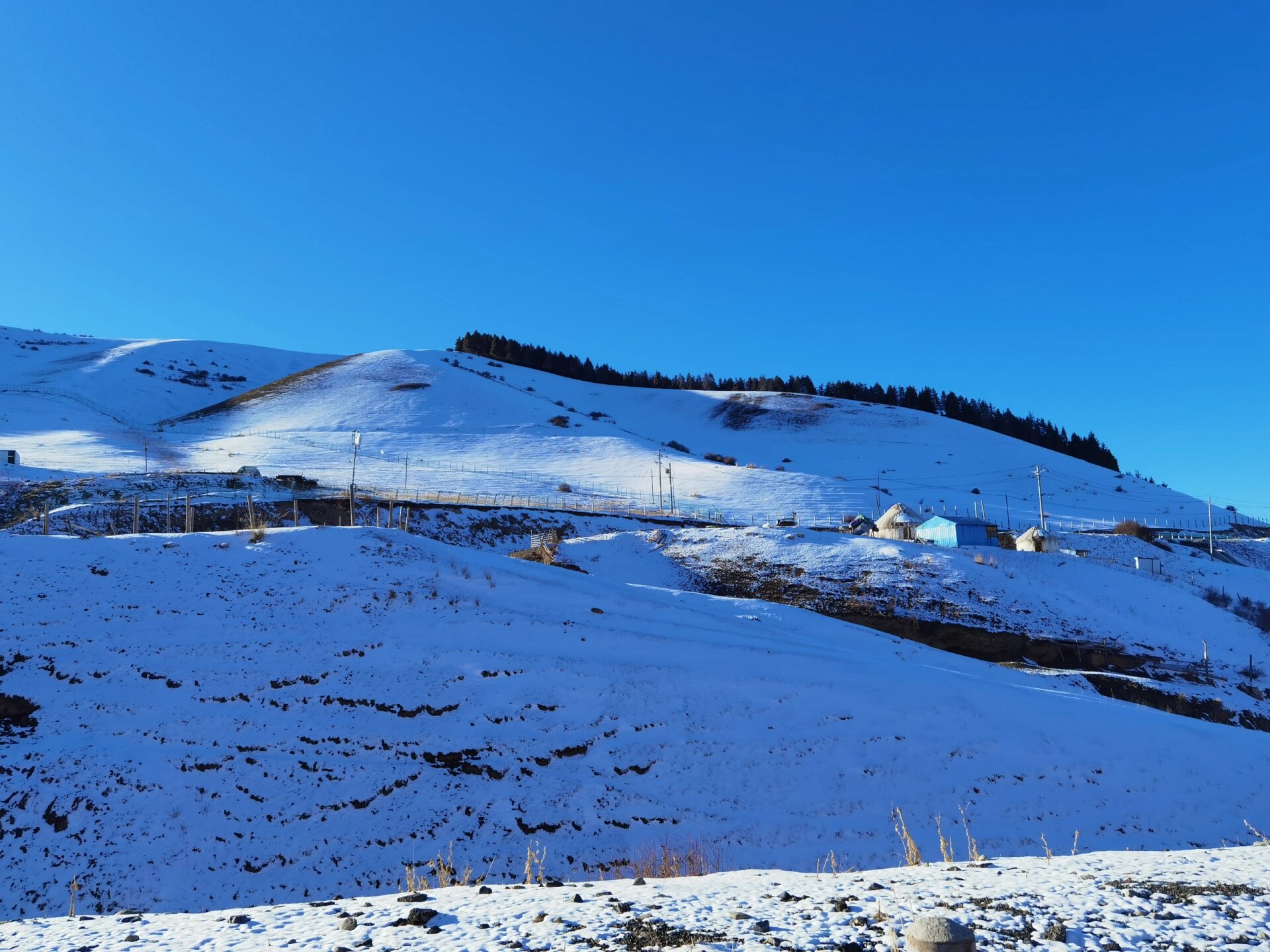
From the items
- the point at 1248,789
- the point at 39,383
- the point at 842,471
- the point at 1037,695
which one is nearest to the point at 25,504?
the point at 1037,695

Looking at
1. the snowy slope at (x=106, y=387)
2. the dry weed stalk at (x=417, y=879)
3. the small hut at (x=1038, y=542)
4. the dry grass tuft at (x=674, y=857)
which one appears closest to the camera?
the dry weed stalk at (x=417, y=879)

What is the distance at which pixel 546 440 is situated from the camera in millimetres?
88562

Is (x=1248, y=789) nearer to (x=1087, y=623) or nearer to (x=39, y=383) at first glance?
(x=1087, y=623)

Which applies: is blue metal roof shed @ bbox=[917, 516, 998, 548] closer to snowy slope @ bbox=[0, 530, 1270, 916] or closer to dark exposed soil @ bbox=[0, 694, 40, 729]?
snowy slope @ bbox=[0, 530, 1270, 916]

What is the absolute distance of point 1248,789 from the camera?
591 inches

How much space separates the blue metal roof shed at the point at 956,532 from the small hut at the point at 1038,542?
1770 millimetres

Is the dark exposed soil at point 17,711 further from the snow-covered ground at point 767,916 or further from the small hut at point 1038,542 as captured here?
the small hut at point 1038,542

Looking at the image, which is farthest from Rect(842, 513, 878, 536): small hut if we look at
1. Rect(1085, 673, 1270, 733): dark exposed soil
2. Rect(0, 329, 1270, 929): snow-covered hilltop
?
Rect(1085, 673, 1270, 733): dark exposed soil

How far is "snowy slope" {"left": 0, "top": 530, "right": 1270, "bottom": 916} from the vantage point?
38.5 feet

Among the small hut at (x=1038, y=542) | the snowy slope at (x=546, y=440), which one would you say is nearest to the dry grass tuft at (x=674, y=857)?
the small hut at (x=1038, y=542)

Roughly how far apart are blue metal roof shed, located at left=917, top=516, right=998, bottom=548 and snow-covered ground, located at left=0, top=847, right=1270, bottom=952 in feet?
149

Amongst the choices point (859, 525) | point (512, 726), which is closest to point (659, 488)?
point (859, 525)

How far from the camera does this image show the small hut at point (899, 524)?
53594mm

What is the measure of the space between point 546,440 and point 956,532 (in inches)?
1974
